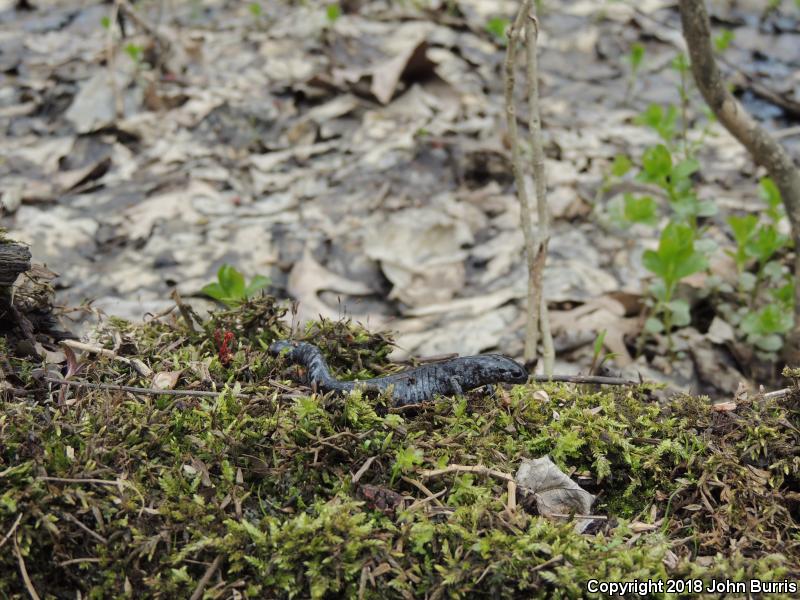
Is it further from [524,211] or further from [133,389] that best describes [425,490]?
[524,211]

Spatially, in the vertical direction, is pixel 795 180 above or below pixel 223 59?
above

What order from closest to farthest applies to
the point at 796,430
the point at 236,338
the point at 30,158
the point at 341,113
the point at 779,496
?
the point at 779,496
the point at 796,430
the point at 236,338
the point at 30,158
the point at 341,113

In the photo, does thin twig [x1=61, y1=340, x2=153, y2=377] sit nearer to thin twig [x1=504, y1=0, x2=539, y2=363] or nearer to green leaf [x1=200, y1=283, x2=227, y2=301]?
green leaf [x1=200, y1=283, x2=227, y2=301]

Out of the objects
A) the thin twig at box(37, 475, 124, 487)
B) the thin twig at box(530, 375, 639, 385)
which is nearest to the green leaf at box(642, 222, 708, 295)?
the thin twig at box(530, 375, 639, 385)

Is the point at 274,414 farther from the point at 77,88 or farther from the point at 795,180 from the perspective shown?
the point at 77,88

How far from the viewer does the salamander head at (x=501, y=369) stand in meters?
2.54

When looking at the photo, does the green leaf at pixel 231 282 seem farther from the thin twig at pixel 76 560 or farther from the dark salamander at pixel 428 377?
the thin twig at pixel 76 560

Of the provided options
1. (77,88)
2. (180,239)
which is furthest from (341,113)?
(77,88)

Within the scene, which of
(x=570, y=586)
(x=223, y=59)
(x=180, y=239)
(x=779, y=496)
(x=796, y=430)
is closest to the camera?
(x=570, y=586)

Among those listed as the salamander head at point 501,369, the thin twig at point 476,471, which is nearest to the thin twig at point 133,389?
the thin twig at point 476,471

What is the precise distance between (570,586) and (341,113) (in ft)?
19.4

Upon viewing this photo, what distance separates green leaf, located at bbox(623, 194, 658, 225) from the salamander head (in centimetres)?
245

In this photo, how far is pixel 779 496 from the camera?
221 cm

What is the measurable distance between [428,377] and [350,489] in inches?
22.0
